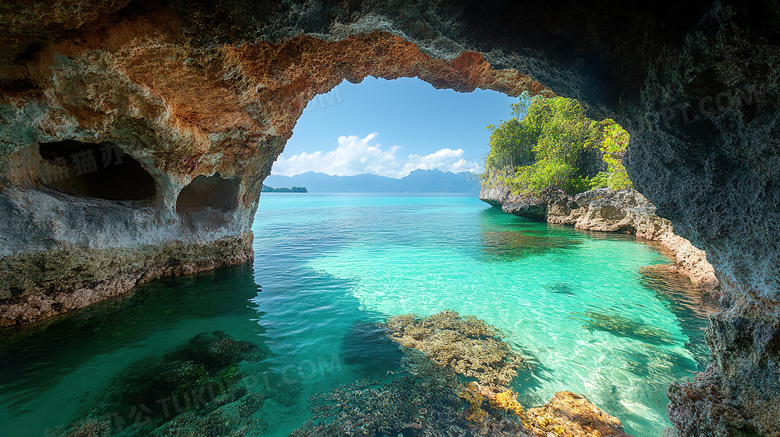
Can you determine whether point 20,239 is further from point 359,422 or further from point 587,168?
point 587,168

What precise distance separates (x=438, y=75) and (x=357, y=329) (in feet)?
21.4

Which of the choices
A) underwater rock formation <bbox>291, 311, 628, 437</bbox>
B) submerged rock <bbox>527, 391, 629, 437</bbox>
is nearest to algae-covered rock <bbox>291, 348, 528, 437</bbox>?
underwater rock formation <bbox>291, 311, 628, 437</bbox>

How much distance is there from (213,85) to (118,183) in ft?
21.2

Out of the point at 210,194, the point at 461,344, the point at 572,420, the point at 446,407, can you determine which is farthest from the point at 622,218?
the point at 210,194

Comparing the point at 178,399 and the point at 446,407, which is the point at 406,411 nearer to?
the point at 446,407

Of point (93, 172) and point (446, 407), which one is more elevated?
point (93, 172)

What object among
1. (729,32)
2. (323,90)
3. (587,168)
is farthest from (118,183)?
(587,168)

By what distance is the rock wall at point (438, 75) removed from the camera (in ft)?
7.95

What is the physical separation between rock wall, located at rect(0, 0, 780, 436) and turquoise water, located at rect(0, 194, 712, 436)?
154 centimetres

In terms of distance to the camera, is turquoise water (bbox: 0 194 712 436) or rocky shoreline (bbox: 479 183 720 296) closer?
turquoise water (bbox: 0 194 712 436)

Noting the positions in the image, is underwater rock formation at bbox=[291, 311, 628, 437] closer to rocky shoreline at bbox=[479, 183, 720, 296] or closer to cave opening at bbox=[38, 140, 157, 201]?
rocky shoreline at bbox=[479, 183, 720, 296]

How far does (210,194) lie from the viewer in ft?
34.6

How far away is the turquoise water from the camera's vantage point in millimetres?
3982

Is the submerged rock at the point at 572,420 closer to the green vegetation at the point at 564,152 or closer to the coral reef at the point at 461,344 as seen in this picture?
the coral reef at the point at 461,344
